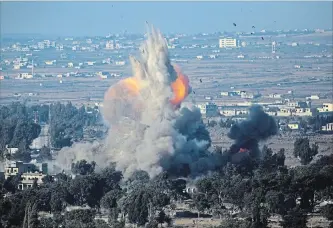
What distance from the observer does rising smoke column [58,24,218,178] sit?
56688mm

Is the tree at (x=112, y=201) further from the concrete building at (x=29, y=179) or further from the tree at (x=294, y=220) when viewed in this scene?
the concrete building at (x=29, y=179)

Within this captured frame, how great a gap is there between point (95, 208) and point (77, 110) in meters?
47.4

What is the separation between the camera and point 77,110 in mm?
96312

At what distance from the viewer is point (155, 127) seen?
5769 centimetres

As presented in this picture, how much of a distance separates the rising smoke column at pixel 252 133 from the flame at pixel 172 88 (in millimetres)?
3028

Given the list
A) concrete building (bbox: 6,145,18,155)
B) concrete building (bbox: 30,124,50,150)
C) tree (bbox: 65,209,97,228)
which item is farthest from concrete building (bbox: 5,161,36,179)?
tree (bbox: 65,209,97,228)

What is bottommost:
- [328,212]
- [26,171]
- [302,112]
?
[328,212]

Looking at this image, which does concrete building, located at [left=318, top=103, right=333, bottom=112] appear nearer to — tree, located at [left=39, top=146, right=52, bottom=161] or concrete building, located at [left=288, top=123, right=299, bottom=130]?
concrete building, located at [left=288, top=123, right=299, bottom=130]

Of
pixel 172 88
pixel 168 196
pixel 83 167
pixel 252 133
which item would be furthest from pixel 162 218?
pixel 252 133

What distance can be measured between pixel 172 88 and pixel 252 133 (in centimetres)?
464

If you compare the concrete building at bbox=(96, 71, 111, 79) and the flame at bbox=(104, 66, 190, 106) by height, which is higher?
the concrete building at bbox=(96, 71, 111, 79)

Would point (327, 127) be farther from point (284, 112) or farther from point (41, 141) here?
point (41, 141)

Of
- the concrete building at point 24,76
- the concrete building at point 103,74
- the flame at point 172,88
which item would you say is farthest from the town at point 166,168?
the concrete building at point 24,76

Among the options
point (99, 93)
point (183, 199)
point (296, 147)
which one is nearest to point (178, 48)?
point (99, 93)
